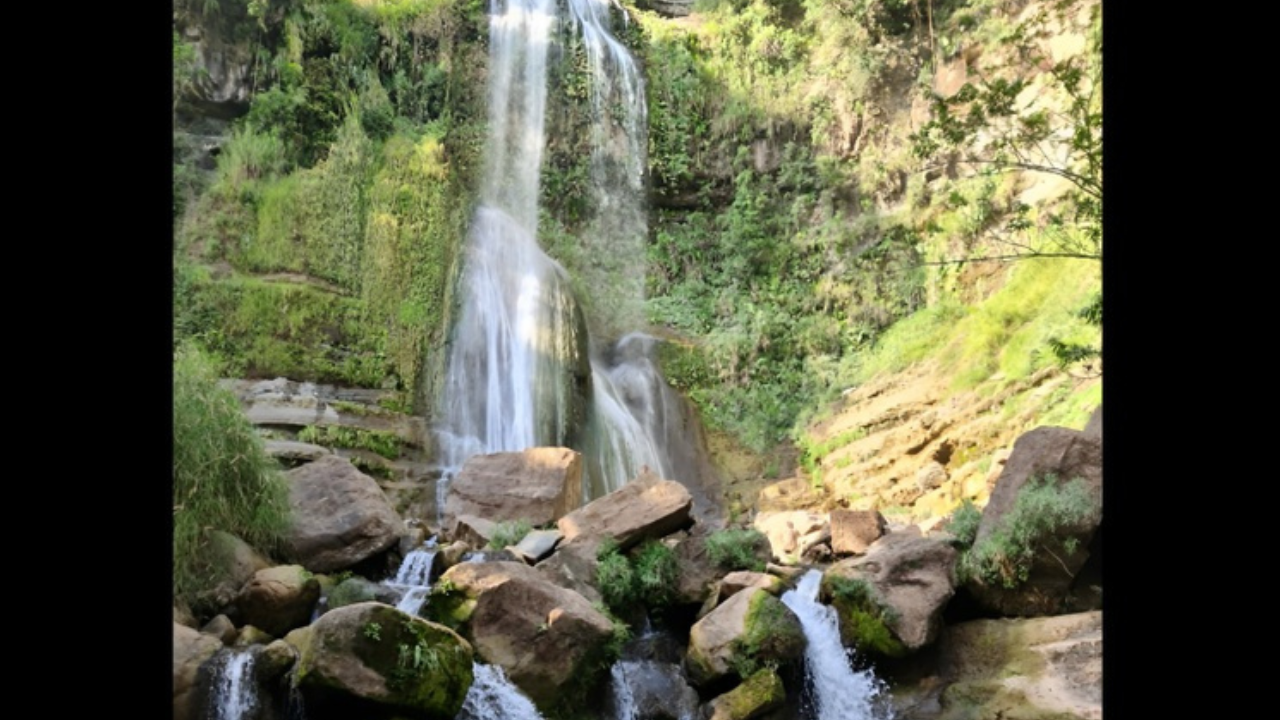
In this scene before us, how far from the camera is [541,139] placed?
17172mm

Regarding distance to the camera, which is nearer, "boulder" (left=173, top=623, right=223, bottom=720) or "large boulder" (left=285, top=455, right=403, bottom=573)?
"boulder" (left=173, top=623, right=223, bottom=720)

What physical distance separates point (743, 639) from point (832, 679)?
3.27 feet

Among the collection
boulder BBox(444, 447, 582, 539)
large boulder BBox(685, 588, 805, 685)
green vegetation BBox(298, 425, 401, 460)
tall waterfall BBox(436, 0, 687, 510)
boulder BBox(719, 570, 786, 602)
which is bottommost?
large boulder BBox(685, 588, 805, 685)

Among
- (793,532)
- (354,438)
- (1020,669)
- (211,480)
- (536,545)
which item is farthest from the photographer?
(354,438)

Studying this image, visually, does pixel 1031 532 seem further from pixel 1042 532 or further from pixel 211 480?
pixel 211 480

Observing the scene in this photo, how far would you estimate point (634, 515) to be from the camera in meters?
8.76

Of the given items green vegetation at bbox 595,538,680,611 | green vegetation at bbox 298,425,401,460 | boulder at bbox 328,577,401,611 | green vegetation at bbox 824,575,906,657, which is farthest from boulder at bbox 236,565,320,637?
green vegetation at bbox 298,425,401,460

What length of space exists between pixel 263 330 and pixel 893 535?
27.6 ft

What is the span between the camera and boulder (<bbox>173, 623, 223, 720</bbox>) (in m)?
5.56

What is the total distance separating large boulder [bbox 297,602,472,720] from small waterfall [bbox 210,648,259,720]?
320 mm

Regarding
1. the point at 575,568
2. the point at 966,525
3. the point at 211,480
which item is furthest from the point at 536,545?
the point at 966,525

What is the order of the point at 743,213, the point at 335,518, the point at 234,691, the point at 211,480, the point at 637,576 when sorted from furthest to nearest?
1. the point at 743,213
2. the point at 637,576
3. the point at 335,518
4. the point at 211,480
5. the point at 234,691

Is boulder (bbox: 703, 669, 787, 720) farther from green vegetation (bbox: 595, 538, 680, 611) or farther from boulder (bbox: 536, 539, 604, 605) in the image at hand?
boulder (bbox: 536, 539, 604, 605)

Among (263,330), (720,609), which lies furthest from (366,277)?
(720,609)
